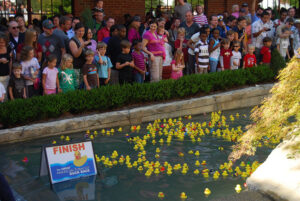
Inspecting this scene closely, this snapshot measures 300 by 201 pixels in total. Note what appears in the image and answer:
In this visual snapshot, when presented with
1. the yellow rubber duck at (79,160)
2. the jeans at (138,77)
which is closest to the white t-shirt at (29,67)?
the jeans at (138,77)

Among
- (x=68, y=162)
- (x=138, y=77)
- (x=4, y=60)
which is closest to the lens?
(x=68, y=162)

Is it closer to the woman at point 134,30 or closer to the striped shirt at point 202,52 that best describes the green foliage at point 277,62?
the striped shirt at point 202,52

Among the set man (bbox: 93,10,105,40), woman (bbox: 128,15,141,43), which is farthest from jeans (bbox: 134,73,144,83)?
man (bbox: 93,10,105,40)

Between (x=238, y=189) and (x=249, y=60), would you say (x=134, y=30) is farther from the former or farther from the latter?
(x=238, y=189)

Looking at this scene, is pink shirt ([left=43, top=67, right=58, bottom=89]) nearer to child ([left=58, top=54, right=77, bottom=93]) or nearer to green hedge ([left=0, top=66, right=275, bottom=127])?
child ([left=58, top=54, right=77, bottom=93])

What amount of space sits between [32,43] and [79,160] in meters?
4.20

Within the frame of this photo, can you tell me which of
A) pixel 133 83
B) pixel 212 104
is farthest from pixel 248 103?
pixel 133 83

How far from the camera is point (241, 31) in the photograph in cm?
1303

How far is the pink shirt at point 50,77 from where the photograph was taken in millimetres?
9438

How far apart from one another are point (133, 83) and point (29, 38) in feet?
8.22

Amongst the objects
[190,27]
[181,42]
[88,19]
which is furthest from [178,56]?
[88,19]

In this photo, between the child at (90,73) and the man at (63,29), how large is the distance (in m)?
0.70

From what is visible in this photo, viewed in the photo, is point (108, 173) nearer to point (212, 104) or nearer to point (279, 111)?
point (279, 111)

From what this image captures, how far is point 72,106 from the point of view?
9422 mm
